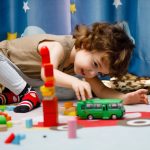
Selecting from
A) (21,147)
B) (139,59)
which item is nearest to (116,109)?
(21,147)

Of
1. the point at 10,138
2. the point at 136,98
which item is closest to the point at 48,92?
the point at 10,138

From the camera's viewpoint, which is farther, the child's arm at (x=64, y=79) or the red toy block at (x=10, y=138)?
the child's arm at (x=64, y=79)

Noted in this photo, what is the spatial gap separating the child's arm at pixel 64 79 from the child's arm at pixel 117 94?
20 centimetres

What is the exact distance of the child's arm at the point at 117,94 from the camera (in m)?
1.23

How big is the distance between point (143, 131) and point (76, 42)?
2.23ft

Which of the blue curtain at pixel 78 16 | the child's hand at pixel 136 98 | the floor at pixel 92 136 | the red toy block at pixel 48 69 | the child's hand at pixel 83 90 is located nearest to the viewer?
the floor at pixel 92 136

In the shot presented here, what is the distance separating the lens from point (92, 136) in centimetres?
79

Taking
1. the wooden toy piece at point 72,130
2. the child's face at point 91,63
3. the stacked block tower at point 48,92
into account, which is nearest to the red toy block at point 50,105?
the stacked block tower at point 48,92

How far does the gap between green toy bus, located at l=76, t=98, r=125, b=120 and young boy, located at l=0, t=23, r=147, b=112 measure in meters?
0.12

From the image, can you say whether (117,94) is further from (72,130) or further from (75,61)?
(72,130)

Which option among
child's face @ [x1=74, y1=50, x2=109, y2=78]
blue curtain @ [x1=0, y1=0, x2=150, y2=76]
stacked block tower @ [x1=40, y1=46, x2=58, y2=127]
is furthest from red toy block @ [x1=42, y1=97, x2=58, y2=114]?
blue curtain @ [x1=0, y1=0, x2=150, y2=76]

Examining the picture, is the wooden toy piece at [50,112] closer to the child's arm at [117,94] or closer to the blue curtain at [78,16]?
the child's arm at [117,94]

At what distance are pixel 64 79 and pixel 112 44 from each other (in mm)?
247

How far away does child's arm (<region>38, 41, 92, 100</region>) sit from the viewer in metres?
1.05
